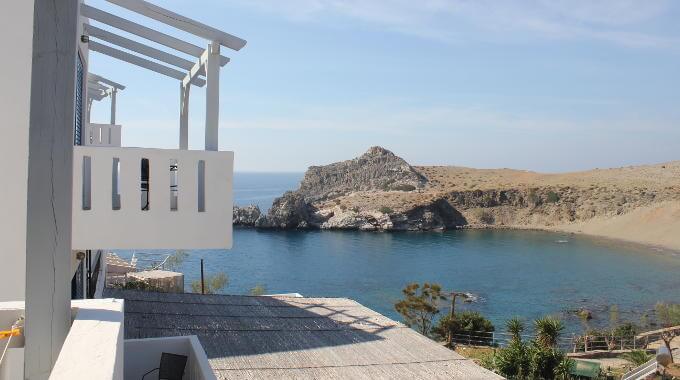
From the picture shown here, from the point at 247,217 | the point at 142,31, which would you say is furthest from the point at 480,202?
the point at 142,31

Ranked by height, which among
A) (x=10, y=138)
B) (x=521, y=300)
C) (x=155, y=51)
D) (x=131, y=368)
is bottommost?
(x=521, y=300)

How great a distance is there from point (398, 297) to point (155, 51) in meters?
28.8

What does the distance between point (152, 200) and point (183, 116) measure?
2.29m

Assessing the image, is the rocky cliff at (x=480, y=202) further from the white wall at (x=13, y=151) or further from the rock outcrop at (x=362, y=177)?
the white wall at (x=13, y=151)

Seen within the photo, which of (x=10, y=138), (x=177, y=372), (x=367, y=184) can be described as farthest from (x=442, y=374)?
(x=367, y=184)

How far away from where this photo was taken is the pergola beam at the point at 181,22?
485 centimetres

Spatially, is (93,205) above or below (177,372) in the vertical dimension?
above

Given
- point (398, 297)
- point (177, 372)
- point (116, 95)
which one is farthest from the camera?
point (398, 297)

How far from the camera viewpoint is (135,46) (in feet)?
19.2

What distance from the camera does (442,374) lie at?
6.88m

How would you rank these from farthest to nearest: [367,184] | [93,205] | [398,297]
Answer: [367,184] → [398,297] → [93,205]

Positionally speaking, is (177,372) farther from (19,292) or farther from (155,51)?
(155,51)

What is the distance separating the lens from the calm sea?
108ft

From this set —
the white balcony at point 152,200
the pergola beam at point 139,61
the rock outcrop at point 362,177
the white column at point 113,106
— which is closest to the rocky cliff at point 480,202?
the rock outcrop at point 362,177
